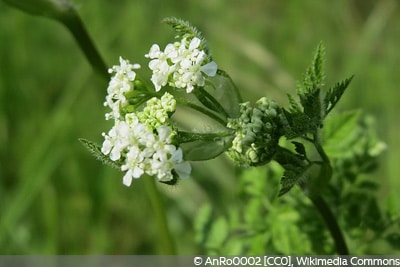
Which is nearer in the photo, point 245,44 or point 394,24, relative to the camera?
point 245,44

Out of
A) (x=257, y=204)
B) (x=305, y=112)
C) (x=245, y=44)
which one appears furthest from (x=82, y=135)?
(x=305, y=112)

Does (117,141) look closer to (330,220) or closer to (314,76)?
(314,76)

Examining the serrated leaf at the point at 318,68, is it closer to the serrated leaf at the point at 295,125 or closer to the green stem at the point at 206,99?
the serrated leaf at the point at 295,125

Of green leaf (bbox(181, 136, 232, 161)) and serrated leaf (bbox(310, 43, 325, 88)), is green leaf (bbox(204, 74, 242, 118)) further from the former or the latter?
serrated leaf (bbox(310, 43, 325, 88))

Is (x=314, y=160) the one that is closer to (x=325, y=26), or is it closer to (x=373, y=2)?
(x=325, y=26)

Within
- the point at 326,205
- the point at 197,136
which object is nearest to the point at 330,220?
the point at 326,205

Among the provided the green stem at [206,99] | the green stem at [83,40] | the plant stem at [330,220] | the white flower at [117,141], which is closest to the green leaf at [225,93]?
the green stem at [206,99]
